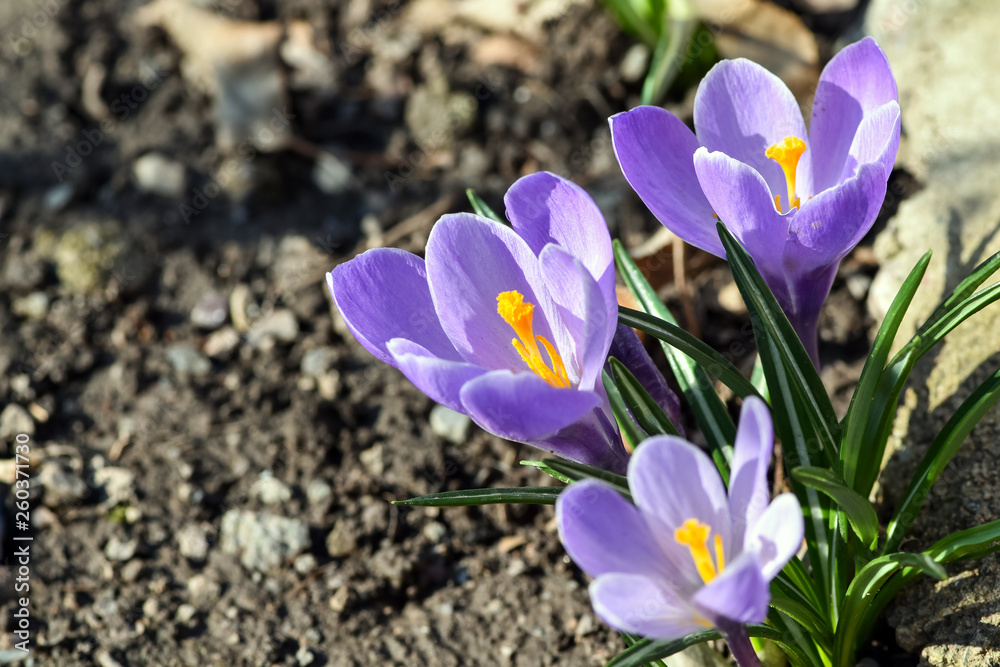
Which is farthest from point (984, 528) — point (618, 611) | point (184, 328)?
point (184, 328)

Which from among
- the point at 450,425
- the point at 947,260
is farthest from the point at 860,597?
the point at 450,425

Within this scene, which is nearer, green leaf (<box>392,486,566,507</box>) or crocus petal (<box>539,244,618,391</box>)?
Answer: crocus petal (<box>539,244,618,391</box>)

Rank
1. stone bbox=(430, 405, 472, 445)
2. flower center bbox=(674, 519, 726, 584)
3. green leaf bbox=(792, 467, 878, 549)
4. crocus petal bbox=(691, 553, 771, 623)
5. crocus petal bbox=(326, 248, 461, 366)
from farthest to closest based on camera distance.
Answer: stone bbox=(430, 405, 472, 445)
crocus petal bbox=(326, 248, 461, 366)
green leaf bbox=(792, 467, 878, 549)
flower center bbox=(674, 519, 726, 584)
crocus petal bbox=(691, 553, 771, 623)

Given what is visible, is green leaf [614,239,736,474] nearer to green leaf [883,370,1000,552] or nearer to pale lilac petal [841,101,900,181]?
green leaf [883,370,1000,552]

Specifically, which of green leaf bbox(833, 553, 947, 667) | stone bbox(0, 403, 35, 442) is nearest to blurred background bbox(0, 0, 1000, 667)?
stone bbox(0, 403, 35, 442)

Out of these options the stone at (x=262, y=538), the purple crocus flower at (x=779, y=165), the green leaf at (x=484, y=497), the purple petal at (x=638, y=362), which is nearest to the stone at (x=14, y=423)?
the stone at (x=262, y=538)

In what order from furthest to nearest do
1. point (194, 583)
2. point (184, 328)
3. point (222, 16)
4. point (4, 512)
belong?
point (222, 16), point (184, 328), point (4, 512), point (194, 583)

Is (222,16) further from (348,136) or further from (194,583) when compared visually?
(194,583)
